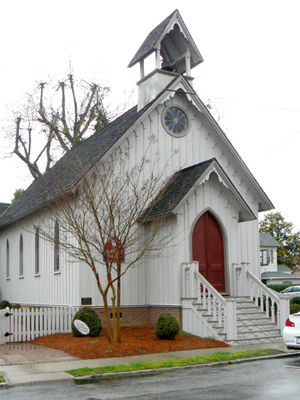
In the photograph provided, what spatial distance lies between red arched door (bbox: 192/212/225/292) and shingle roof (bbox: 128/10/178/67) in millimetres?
7648

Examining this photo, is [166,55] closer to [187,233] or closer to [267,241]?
[187,233]

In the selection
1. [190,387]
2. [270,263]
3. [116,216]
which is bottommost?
[190,387]

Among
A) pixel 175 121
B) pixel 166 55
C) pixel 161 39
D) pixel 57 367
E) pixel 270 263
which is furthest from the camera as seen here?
pixel 270 263

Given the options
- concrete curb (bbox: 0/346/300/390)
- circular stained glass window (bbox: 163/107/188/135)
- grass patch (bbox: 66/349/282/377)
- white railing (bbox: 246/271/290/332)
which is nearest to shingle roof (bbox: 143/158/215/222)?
circular stained glass window (bbox: 163/107/188/135)

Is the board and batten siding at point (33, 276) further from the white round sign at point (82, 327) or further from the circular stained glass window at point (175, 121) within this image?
the circular stained glass window at point (175, 121)

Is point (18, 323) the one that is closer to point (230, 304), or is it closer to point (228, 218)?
point (230, 304)

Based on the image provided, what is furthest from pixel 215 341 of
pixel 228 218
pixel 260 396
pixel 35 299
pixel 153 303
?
pixel 35 299

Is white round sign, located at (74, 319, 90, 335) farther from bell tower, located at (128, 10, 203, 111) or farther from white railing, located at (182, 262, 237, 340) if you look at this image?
bell tower, located at (128, 10, 203, 111)

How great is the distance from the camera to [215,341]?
48.9ft

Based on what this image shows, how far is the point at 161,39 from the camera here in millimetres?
20953

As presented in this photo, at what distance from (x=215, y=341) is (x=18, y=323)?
656cm

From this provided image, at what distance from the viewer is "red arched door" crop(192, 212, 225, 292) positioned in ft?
60.0

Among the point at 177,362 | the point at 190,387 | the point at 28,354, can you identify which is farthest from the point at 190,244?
the point at 190,387

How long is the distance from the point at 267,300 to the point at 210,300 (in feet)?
→ 7.31
